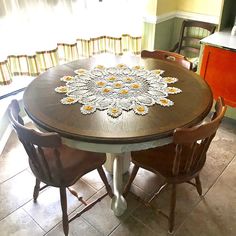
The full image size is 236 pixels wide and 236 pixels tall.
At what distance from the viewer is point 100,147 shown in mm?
1283

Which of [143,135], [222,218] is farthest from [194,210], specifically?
[143,135]

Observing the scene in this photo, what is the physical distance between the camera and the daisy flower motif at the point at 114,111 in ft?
4.58

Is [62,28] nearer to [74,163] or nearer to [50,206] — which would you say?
[74,163]

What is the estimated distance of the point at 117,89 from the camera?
164cm

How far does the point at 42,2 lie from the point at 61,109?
120 centimetres

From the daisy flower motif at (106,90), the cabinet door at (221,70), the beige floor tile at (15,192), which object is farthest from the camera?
the cabinet door at (221,70)

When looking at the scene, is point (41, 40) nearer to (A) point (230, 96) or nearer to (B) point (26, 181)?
(B) point (26, 181)

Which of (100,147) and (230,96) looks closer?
(100,147)

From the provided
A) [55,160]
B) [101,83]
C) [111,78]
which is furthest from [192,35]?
[55,160]

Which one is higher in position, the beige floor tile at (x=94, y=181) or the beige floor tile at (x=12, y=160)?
the beige floor tile at (x=12, y=160)

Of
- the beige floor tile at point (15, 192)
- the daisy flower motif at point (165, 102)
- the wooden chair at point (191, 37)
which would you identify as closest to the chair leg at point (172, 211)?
the daisy flower motif at point (165, 102)

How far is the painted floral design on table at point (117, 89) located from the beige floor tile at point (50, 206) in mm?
756

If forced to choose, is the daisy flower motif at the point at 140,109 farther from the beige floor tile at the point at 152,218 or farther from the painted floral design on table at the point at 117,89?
the beige floor tile at the point at 152,218

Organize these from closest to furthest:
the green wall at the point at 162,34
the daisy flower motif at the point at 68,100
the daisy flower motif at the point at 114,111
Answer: the daisy flower motif at the point at 114,111, the daisy flower motif at the point at 68,100, the green wall at the point at 162,34
